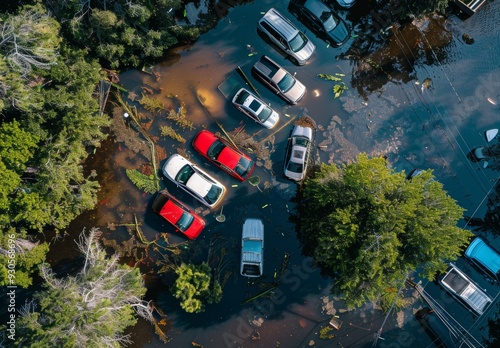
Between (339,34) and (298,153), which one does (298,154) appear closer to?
(298,153)

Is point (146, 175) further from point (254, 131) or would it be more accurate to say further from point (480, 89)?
point (480, 89)

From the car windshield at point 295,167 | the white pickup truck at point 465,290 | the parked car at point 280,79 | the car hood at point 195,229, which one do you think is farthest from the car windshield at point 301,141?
the white pickup truck at point 465,290

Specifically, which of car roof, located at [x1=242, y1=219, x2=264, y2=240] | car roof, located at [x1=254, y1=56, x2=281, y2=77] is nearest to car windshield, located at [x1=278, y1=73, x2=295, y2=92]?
car roof, located at [x1=254, y1=56, x2=281, y2=77]

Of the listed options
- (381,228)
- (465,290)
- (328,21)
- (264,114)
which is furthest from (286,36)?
(465,290)

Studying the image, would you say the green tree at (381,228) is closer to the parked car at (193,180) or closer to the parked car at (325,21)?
the parked car at (193,180)

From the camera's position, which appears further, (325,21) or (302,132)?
(325,21)

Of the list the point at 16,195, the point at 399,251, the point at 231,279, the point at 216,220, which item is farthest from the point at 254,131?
the point at 16,195

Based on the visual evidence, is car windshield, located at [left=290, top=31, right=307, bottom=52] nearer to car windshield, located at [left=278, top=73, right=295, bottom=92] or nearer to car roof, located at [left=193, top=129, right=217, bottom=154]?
car windshield, located at [left=278, top=73, right=295, bottom=92]
